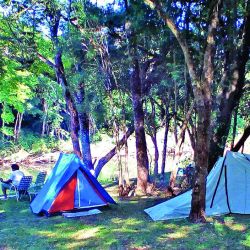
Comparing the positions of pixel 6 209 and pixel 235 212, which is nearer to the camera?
pixel 235 212

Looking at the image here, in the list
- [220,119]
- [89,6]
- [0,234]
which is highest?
[89,6]

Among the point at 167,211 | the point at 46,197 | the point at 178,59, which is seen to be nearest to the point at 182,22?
the point at 178,59

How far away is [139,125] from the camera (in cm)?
1014

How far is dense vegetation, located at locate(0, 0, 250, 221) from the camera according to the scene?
6023 millimetres

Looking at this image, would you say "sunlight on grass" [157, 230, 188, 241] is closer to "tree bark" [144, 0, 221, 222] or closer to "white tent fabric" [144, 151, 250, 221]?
"tree bark" [144, 0, 221, 222]

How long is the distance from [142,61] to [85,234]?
6132 millimetres

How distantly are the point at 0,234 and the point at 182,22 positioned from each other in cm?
570

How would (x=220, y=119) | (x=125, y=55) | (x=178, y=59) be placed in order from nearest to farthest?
(x=220, y=119)
(x=178, y=59)
(x=125, y=55)

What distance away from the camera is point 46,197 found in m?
7.95

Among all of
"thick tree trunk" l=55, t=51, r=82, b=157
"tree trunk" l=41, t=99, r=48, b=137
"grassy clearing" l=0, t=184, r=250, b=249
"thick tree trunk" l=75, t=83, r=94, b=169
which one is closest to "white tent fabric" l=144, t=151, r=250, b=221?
"grassy clearing" l=0, t=184, r=250, b=249

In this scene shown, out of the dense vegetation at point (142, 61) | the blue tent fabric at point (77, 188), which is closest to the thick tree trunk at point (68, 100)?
the dense vegetation at point (142, 61)

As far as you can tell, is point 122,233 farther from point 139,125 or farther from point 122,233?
point 139,125

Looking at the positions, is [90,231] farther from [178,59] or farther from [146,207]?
[178,59]

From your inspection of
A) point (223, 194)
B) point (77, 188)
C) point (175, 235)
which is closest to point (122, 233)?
point (175, 235)
